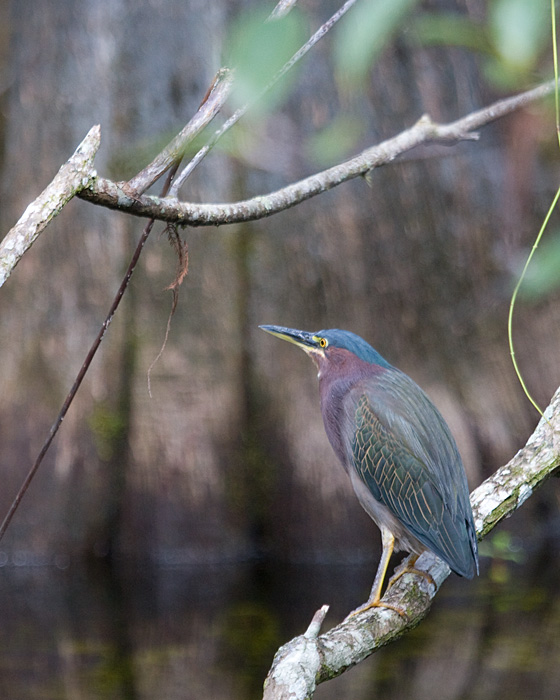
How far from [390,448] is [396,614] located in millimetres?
446

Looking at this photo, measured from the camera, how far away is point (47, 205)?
35.9 inches

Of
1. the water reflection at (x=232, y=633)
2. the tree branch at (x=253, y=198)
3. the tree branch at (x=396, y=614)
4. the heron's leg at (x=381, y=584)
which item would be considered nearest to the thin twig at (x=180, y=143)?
the tree branch at (x=253, y=198)

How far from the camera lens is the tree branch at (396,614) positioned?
3.38 ft

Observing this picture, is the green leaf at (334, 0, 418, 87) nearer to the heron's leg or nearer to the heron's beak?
the heron's leg

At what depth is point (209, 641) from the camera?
2.54 m

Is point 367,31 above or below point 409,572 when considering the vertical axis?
above

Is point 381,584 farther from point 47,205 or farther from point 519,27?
point 519,27

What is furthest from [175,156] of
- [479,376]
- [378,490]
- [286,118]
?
[479,376]

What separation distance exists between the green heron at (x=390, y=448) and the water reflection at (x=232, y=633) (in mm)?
757

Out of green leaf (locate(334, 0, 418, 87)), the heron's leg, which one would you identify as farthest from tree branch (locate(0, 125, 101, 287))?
the heron's leg

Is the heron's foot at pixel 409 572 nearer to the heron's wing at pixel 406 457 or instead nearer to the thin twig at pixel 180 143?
the heron's wing at pixel 406 457

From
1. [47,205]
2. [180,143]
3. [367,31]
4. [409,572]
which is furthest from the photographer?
[409,572]

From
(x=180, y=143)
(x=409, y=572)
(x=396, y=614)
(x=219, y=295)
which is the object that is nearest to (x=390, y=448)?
(x=409, y=572)

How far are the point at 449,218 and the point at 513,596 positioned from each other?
133 centimetres
